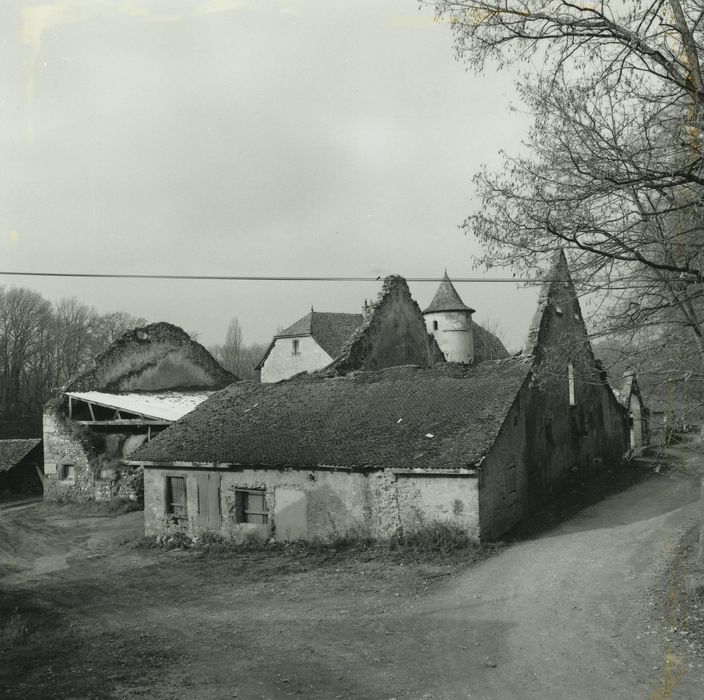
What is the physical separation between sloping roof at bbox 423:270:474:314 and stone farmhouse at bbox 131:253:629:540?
2417cm

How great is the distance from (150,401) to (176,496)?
32.9 ft

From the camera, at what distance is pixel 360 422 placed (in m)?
18.9

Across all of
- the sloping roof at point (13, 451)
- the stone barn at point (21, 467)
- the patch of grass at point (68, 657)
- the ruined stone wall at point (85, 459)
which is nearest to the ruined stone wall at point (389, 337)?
the ruined stone wall at point (85, 459)

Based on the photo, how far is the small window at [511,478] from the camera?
687 inches

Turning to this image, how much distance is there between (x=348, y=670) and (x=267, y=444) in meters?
9.56

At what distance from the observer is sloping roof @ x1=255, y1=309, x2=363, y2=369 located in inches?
2013

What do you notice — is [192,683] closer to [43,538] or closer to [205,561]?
[205,561]

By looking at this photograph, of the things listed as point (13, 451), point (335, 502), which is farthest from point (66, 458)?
point (335, 502)

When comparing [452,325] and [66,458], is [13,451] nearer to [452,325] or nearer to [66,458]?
[66,458]

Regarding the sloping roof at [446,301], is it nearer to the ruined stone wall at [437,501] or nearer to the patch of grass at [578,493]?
the patch of grass at [578,493]

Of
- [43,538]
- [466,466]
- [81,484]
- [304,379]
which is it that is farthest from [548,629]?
[81,484]

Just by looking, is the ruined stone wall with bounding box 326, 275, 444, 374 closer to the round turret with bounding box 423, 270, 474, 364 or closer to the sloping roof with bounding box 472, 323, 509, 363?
the round turret with bounding box 423, 270, 474, 364

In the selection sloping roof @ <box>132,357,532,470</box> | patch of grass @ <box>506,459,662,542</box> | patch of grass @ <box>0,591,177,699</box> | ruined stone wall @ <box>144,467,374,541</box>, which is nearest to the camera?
patch of grass @ <box>0,591,177,699</box>

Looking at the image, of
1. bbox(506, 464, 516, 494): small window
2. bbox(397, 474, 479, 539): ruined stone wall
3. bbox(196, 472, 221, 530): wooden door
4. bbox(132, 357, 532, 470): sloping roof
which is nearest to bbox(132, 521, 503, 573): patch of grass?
bbox(397, 474, 479, 539): ruined stone wall
